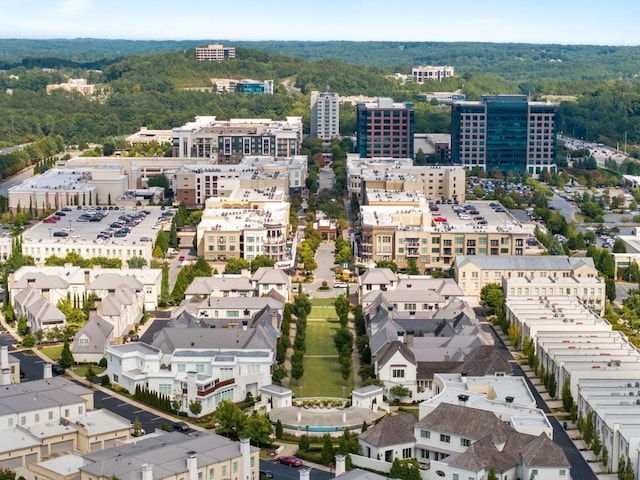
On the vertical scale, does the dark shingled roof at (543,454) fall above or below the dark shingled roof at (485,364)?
above

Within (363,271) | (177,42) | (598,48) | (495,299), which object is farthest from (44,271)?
(177,42)

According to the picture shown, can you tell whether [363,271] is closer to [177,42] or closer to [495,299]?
[495,299]

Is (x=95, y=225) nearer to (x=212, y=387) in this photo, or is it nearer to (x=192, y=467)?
(x=212, y=387)

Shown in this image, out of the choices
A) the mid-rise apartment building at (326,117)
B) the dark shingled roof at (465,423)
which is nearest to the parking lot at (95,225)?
the dark shingled roof at (465,423)

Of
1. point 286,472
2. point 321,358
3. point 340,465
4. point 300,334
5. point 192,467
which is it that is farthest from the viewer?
point 300,334

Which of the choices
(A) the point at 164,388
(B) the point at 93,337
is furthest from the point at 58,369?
(A) the point at 164,388

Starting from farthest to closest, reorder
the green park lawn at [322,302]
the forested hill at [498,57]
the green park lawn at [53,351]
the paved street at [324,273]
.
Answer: the forested hill at [498,57], the paved street at [324,273], the green park lawn at [322,302], the green park lawn at [53,351]

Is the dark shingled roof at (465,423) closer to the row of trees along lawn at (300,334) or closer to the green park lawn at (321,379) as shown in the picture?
the green park lawn at (321,379)

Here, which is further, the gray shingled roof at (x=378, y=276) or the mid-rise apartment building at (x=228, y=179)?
the mid-rise apartment building at (x=228, y=179)
